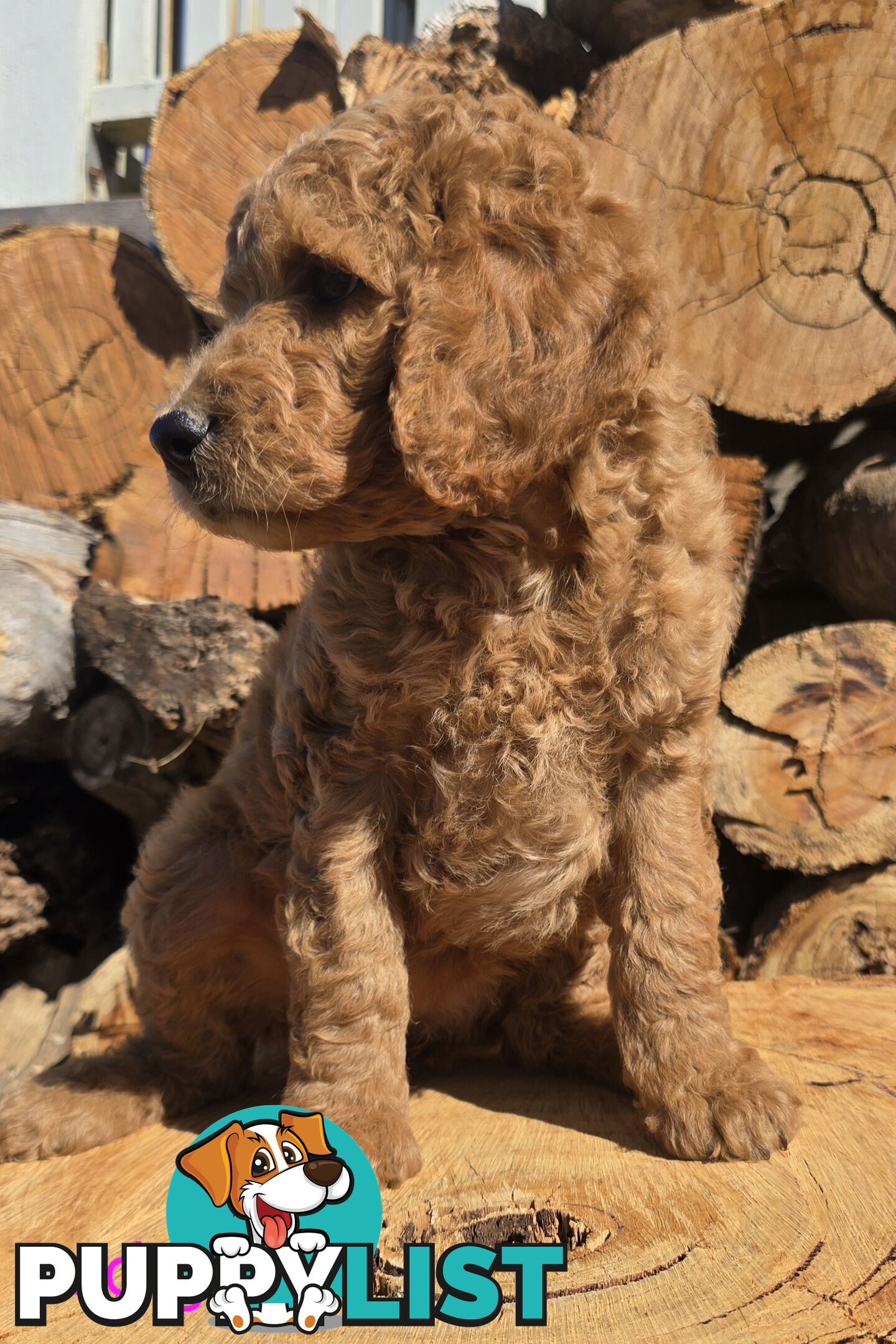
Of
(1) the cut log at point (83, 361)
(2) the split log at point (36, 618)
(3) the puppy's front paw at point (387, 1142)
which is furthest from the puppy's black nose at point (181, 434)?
(1) the cut log at point (83, 361)

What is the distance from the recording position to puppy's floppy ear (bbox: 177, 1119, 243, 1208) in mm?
1605

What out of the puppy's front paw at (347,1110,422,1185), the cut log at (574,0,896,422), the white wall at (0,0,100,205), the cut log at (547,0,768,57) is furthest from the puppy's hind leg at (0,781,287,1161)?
the white wall at (0,0,100,205)

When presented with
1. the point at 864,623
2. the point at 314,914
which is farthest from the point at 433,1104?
the point at 864,623

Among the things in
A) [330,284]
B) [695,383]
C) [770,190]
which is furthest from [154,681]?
[770,190]

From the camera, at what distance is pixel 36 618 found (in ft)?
11.0

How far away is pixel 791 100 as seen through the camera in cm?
294

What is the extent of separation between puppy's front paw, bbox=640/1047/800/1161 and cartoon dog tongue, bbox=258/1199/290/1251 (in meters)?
0.76

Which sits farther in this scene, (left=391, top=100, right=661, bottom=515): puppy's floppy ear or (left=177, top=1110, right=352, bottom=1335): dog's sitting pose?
(left=391, top=100, right=661, bottom=515): puppy's floppy ear

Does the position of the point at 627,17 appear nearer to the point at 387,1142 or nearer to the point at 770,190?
the point at 770,190

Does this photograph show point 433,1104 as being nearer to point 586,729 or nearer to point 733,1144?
point 733,1144

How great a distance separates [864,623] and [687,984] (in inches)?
56.1

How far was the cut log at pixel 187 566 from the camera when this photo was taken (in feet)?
11.8

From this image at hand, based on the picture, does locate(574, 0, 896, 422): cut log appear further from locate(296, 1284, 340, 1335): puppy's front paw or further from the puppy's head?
locate(296, 1284, 340, 1335): puppy's front paw

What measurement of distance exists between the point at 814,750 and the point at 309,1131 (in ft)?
6.12
